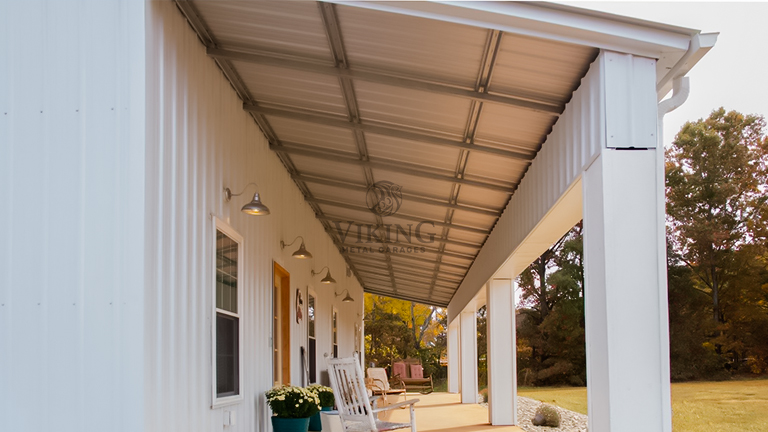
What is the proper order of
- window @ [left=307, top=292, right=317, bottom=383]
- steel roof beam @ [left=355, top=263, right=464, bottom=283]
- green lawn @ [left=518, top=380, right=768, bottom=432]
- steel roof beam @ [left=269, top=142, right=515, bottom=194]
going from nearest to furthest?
steel roof beam @ [left=269, top=142, right=515, bottom=194] → window @ [left=307, top=292, right=317, bottom=383] → steel roof beam @ [left=355, top=263, right=464, bottom=283] → green lawn @ [left=518, top=380, right=768, bottom=432]

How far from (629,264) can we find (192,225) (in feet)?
8.27

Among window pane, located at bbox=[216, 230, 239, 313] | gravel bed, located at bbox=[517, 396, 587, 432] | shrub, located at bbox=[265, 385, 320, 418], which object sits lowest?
gravel bed, located at bbox=[517, 396, 587, 432]

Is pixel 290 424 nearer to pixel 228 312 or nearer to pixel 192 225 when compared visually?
pixel 228 312

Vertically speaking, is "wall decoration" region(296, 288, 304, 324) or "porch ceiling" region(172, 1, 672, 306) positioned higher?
"porch ceiling" region(172, 1, 672, 306)

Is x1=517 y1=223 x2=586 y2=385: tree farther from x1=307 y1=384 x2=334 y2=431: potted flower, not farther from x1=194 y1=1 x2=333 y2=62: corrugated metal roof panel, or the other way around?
x1=194 y1=1 x2=333 y2=62: corrugated metal roof panel

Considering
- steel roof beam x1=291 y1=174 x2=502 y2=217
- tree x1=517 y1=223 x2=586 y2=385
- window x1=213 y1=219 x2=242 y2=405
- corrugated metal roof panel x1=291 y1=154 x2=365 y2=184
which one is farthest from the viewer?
tree x1=517 y1=223 x2=586 y2=385

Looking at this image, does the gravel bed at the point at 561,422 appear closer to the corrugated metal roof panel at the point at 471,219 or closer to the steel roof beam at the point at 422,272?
the steel roof beam at the point at 422,272

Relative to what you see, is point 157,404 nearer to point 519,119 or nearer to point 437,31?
point 437,31

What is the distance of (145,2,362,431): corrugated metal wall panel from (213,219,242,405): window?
112 millimetres

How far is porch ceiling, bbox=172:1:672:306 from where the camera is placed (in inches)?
170

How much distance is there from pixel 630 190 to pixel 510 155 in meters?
2.29

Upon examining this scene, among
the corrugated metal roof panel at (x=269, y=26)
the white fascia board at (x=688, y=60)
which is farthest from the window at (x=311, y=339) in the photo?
the white fascia board at (x=688, y=60)

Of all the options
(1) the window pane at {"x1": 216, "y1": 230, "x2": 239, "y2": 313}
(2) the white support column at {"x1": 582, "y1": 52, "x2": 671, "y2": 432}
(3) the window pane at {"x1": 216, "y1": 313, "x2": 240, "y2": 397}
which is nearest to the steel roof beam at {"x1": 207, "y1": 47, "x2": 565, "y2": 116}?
(2) the white support column at {"x1": 582, "y1": 52, "x2": 671, "y2": 432}

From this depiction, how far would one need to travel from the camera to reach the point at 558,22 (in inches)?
149
